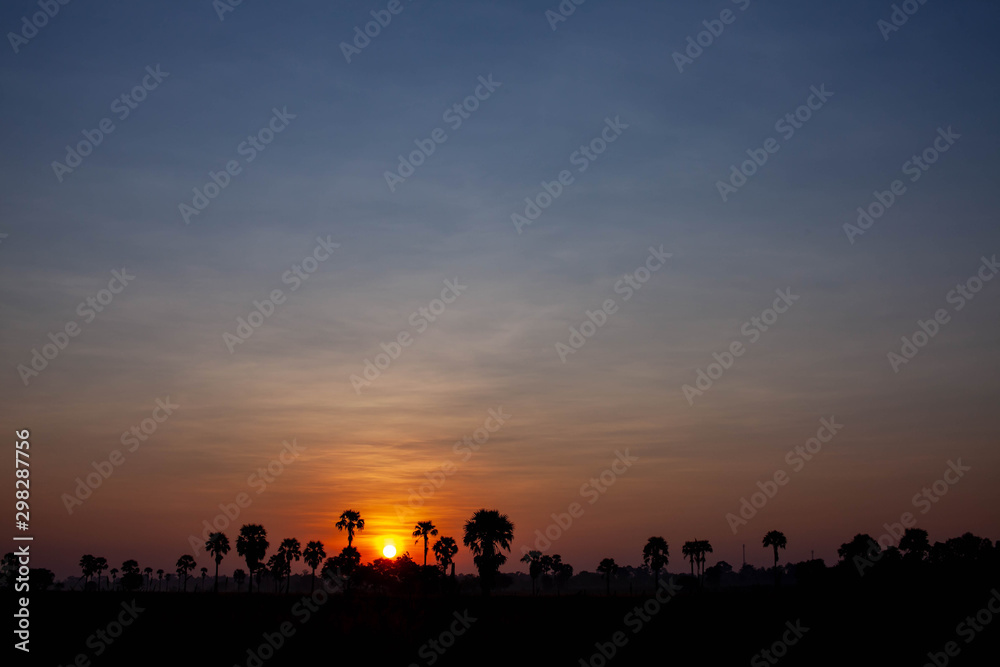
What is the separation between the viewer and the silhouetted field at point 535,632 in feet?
138

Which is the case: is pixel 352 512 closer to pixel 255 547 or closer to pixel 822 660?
pixel 255 547

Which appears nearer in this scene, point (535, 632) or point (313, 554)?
point (535, 632)

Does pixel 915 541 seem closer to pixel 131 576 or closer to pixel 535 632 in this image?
pixel 535 632

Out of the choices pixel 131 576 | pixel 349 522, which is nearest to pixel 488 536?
pixel 349 522

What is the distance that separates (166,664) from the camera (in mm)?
39812

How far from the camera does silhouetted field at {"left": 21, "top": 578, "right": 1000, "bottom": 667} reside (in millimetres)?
42062

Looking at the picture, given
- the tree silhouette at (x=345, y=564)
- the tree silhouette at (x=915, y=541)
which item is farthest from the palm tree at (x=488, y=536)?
the tree silhouette at (x=915, y=541)

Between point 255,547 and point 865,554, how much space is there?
10197cm

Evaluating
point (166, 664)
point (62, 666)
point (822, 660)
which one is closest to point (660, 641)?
point (822, 660)

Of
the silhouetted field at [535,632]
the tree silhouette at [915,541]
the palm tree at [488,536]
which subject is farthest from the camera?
the tree silhouette at [915,541]

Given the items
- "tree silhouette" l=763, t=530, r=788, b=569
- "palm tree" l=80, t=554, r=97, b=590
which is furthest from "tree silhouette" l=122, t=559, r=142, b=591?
"tree silhouette" l=763, t=530, r=788, b=569

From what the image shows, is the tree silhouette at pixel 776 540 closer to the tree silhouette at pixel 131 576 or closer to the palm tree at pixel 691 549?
the palm tree at pixel 691 549

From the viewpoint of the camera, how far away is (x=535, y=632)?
4875 centimetres

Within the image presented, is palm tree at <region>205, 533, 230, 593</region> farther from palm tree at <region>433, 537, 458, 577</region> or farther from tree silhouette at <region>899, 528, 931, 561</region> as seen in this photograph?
tree silhouette at <region>899, 528, 931, 561</region>
